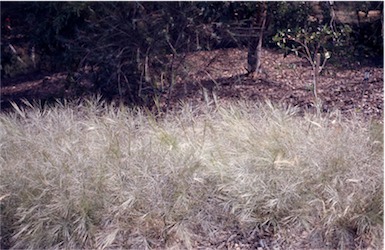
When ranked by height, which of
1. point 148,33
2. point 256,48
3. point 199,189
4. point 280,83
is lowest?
point 280,83

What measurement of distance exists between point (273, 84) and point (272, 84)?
1 cm

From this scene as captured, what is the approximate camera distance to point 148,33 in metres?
6.77

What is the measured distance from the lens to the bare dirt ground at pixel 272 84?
6.98 metres

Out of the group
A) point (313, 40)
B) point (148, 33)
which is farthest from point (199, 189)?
point (313, 40)

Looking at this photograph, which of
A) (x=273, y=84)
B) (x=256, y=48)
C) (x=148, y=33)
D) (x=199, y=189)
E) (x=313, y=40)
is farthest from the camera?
(x=256, y=48)

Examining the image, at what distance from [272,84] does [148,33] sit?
188cm

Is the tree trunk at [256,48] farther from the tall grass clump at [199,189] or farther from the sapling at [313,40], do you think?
the tall grass clump at [199,189]

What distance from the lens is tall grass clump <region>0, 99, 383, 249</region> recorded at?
14.6 feet

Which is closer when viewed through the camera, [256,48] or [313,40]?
[313,40]

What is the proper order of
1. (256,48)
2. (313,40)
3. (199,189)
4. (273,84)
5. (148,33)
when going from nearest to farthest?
1. (199,189)
2. (148,33)
3. (313,40)
4. (273,84)
5. (256,48)

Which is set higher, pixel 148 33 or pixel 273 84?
pixel 148 33

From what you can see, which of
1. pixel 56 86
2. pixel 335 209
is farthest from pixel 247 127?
pixel 56 86

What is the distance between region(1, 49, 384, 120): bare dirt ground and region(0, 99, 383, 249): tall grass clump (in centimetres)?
177

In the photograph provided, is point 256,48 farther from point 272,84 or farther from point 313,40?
point 313,40
